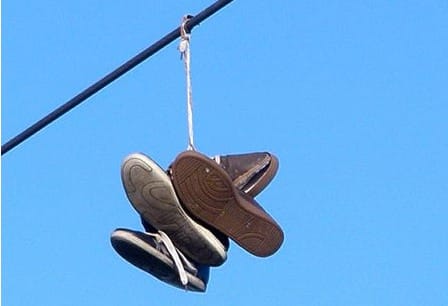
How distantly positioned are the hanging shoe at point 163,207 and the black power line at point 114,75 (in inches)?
17.5

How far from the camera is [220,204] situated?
3.92 meters

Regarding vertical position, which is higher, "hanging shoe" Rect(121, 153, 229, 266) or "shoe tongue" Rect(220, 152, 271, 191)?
"shoe tongue" Rect(220, 152, 271, 191)

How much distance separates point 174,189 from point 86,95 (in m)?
0.63

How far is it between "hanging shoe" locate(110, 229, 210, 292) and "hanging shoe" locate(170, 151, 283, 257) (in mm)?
141

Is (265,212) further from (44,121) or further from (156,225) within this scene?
(44,121)

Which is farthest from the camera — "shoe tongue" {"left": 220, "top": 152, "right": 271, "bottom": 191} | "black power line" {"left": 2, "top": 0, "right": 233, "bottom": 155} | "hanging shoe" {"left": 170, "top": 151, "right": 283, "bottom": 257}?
"shoe tongue" {"left": 220, "top": 152, "right": 271, "bottom": 191}

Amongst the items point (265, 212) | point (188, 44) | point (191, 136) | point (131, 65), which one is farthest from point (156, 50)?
point (265, 212)

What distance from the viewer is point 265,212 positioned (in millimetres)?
4055

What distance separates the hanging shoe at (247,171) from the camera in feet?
13.6

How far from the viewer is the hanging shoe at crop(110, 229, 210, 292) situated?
395 cm

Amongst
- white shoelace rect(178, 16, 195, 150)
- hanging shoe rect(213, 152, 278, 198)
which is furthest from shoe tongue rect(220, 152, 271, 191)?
white shoelace rect(178, 16, 195, 150)

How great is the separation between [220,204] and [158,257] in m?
0.24

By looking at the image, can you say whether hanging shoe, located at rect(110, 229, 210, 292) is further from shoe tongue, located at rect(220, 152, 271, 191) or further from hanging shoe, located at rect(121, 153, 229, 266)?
shoe tongue, located at rect(220, 152, 271, 191)

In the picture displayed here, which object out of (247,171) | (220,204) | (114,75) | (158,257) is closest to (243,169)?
(247,171)
